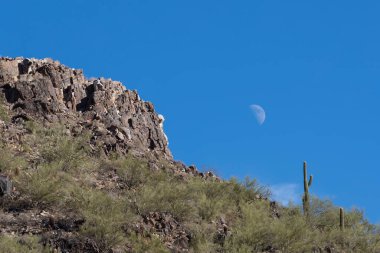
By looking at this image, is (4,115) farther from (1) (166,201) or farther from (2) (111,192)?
(1) (166,201)

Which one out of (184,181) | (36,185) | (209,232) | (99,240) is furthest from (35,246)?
(184,181)

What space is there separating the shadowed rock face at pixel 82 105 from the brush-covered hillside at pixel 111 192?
7 centimetres

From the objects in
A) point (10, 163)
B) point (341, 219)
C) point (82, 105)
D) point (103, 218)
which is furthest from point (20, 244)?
point (82, 105)

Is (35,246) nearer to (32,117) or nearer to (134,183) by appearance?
(134,183)

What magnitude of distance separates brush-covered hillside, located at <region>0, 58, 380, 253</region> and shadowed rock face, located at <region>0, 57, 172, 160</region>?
0.07m

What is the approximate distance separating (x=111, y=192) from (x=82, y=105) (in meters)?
11.4

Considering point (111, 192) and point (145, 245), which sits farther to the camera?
point (111, 192)

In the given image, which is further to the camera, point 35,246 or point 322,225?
point 322,225

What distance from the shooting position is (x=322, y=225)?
30.2 m

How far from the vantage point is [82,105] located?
37.1 m

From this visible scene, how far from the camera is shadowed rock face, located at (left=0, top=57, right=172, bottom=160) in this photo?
33.8 meters

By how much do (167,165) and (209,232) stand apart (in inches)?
357

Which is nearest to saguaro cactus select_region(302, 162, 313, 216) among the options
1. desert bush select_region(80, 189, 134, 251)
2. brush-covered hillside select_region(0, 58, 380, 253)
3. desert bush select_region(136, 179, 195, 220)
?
brush-covered hillside select_region(0, 58, 380, 253)

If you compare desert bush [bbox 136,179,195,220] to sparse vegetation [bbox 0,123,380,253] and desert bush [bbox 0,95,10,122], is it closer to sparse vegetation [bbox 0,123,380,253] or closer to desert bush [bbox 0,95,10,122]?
sparse vegetation [bbox 0,123,380,253]
